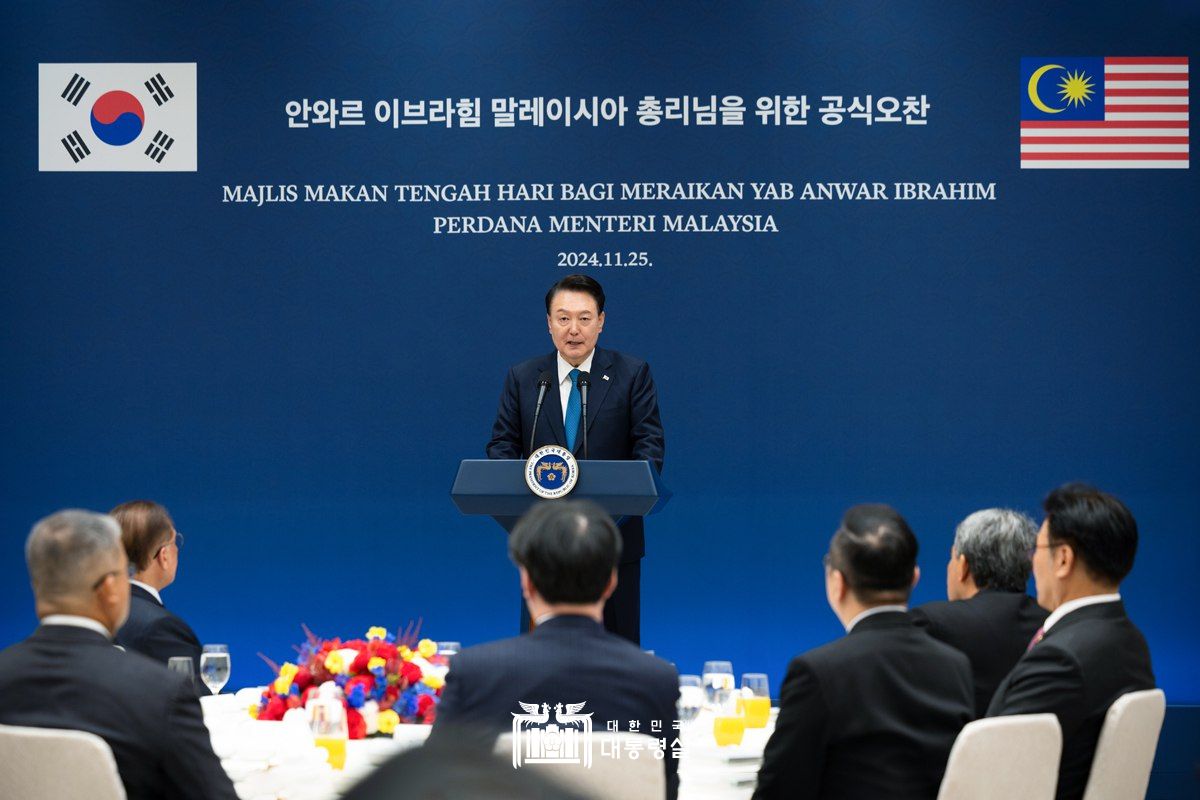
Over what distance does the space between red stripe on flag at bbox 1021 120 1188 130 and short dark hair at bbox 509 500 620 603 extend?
4556 millimetres

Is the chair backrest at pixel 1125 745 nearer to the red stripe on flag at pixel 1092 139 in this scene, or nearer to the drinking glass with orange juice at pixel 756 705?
the drinking glass with orange juice at pixel 756 705

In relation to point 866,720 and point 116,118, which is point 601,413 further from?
point 116,118

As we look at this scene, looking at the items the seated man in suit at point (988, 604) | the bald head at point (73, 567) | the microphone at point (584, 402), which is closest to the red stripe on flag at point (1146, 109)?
the microphone at point (584, 402)

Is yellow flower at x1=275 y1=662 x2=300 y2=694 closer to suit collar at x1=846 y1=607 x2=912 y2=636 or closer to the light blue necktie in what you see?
suit collar at x1=846 y1=607 x2=912 y2=636

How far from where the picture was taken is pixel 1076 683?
107 inches

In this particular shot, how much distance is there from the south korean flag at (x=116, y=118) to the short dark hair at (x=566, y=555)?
4.52 meters

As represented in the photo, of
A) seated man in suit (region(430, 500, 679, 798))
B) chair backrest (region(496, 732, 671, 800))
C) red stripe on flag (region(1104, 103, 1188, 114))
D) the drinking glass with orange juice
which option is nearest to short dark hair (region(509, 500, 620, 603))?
seated man in suit (region(430, 500, 679, 798))

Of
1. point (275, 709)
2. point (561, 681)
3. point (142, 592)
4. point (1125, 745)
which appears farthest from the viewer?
point (142, 592)

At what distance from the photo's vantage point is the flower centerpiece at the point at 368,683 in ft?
10.1

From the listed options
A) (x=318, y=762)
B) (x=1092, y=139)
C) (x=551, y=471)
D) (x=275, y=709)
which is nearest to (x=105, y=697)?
(x=318, y=762)

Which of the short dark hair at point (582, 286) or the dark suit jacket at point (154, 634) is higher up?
the short dark hair at point (582, 286)

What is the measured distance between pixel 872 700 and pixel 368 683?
1207 mm

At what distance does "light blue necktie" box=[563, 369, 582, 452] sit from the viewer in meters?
4.70

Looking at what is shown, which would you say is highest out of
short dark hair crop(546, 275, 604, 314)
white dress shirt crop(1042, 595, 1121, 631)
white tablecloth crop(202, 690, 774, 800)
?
short dark hair crop(546, 275, 604, 314)
